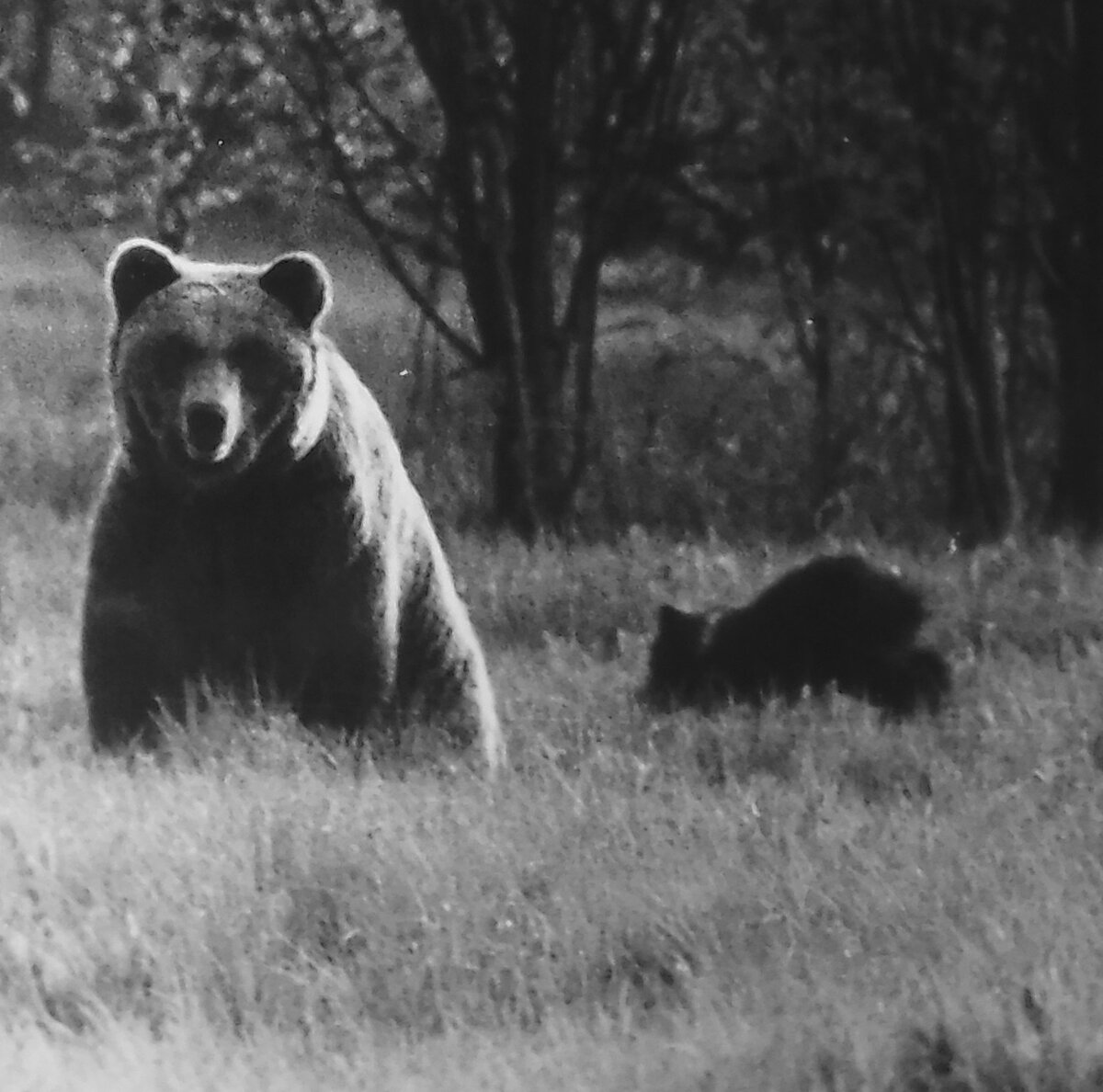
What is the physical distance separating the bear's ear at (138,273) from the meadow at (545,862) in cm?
19

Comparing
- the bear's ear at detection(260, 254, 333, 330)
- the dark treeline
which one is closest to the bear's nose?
the bear's ear at detection(260, 254, 333, 330)

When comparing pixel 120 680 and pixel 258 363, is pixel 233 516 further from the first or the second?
pixel 120 680

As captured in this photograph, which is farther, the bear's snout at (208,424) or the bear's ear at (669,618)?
the bear's ear at (669,618)

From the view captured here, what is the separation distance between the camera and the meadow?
8.70ft

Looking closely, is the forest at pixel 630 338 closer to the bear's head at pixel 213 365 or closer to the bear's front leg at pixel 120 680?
the bear's front leg at pixel 120 680

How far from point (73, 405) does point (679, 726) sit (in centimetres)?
144


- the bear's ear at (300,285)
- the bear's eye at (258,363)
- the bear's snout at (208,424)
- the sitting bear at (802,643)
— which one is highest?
the bear's ear at (300,285)

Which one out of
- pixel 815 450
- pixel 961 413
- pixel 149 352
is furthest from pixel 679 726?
pixel 149 352

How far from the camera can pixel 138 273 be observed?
3430mm

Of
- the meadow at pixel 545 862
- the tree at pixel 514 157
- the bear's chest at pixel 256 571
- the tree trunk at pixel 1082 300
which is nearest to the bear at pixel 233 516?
the bear's chest at pixel 256 571

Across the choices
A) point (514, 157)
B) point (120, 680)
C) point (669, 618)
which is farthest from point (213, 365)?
point (669, 618)

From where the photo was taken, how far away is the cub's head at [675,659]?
3.75 m

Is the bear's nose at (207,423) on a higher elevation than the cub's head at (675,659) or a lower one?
higher

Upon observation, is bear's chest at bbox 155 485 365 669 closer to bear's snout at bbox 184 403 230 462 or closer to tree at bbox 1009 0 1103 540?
bear's snout at bbox 184 403 230 462
